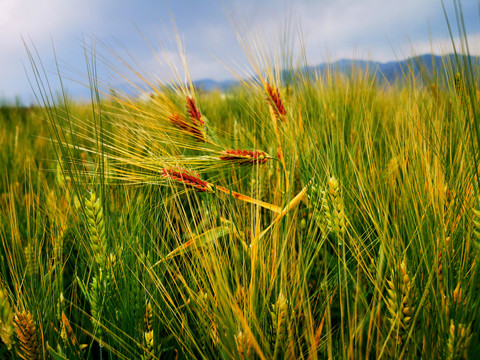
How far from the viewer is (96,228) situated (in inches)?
20.9

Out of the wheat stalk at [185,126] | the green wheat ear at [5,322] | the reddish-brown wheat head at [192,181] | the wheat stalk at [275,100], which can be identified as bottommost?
the green wheat ear at [5,322]

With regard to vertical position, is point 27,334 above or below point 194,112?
below

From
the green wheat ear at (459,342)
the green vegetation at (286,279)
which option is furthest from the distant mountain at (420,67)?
the green wheat ear at (459,342)

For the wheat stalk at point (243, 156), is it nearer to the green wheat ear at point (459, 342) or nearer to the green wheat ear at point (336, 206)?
the green wheat ear at point (336, 206)

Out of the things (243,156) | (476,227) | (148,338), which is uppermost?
(243,156)

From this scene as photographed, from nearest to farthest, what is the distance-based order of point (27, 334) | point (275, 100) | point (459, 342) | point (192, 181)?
point (459, 342) → point (27, 334) → point (192, 181) → point (275, 100)

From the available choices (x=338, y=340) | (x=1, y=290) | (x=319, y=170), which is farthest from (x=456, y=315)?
(x=1, y=290)

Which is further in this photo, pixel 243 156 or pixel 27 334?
pixel 243 156

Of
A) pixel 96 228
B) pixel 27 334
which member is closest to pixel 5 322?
pixel 27 334

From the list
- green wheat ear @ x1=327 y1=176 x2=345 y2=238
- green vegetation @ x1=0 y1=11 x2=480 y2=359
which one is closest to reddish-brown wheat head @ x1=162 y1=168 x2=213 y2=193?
green vegetation @ x1=0 y1=11 x2=480 y2=359

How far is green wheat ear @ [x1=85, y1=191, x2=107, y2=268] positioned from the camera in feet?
1.68

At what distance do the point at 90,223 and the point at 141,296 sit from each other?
6.6 inches

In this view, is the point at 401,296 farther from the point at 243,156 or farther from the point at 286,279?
the point at 243,156

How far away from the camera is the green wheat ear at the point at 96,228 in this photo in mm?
511
